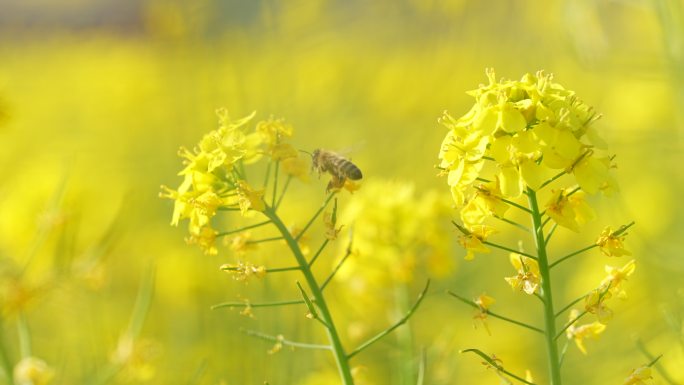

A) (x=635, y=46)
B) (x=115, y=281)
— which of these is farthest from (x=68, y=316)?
(x=635, y=46)

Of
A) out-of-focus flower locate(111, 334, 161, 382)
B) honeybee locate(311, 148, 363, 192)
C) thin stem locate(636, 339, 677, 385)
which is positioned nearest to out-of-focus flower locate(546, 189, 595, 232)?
thin stem locate(636, 339, 677, 385)

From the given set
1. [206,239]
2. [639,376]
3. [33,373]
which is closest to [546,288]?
[639,376]

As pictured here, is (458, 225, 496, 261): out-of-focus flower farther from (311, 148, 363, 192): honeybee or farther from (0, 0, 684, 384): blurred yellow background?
(311, 148, 363, 192): honeybee

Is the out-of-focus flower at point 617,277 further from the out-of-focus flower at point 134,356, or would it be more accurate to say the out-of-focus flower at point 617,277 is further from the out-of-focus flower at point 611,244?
the out-of-focus flower at point 134,356

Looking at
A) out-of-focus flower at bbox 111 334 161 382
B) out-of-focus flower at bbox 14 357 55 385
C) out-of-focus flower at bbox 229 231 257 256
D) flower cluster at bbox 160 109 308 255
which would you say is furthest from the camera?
out-of-focus flower at bbox 111 334 161 382

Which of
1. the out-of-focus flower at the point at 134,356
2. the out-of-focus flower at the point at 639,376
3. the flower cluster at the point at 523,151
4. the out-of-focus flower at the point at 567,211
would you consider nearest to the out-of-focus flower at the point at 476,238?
the flower cluster at the point at 523,151

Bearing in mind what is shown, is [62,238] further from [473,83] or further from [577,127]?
[473,83]
